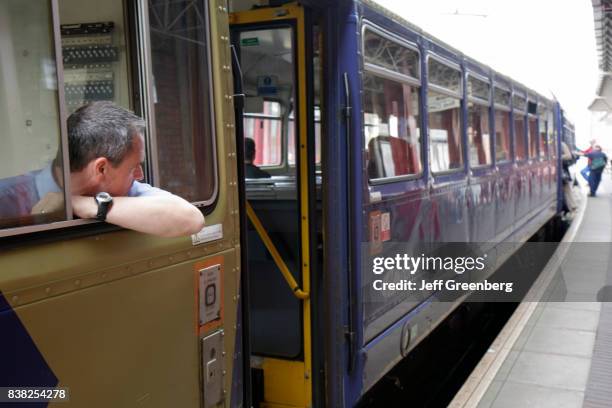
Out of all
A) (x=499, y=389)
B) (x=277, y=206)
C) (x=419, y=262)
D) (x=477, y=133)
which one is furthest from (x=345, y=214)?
(x=477, y=133)

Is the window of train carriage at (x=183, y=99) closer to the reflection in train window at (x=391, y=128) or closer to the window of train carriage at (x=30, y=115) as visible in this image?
the window of train carriage at (x=30, y=115)

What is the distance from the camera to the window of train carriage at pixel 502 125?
791 centimetres

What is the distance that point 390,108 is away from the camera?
14.4 ft

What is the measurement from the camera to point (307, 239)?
12.2 feet

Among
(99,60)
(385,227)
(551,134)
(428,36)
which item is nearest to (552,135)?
(551,134)

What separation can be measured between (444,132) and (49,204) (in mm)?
4290

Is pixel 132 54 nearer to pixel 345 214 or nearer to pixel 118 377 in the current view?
pixel 118 377

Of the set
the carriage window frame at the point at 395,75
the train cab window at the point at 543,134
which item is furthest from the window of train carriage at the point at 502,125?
the train cab window at the point at 543,134

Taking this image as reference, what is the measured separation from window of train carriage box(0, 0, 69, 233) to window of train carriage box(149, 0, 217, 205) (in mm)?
452

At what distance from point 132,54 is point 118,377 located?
3.49ft

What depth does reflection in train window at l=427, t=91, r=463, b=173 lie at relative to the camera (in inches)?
207

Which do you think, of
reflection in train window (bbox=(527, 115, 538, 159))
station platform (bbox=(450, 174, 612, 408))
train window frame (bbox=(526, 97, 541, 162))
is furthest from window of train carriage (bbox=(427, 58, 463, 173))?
reflection in train window (bbox=(527, 115, 538, 159))

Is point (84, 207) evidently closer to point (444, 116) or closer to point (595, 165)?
point (444, 116)

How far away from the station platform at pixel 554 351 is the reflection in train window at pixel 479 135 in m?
1.73
